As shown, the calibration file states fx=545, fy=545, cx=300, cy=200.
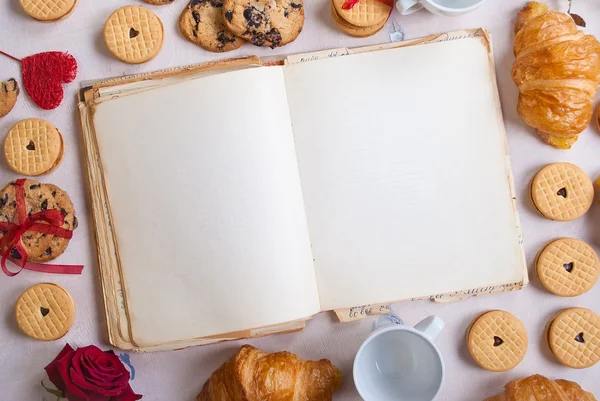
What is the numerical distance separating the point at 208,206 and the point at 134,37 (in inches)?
13.4

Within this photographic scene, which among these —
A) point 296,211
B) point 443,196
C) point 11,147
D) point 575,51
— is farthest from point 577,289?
point 11,147

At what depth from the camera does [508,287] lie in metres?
0.98

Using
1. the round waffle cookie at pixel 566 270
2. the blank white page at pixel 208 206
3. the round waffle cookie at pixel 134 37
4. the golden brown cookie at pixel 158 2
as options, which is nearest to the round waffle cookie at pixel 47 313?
the blank white page at pixel 208 206

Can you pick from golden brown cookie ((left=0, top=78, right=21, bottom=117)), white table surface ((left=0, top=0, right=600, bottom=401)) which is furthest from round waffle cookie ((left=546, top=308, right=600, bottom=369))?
golden brown cookie ((left=0, top=78, right=21, bottom=117))

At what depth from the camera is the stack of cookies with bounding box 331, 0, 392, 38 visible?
0.96m

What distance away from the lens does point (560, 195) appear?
98 cm

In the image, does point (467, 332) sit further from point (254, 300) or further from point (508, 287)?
point (254, 300)

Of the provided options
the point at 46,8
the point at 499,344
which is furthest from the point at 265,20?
the point at 499,344

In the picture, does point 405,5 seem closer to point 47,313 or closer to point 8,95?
point 8,95

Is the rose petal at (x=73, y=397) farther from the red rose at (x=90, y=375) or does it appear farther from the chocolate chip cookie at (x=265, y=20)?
the chocolate chip cookie at (x=265, y=20)

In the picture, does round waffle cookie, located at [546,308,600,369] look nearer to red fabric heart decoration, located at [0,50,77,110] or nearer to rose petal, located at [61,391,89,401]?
rose petal, located at [61,391,89,401]

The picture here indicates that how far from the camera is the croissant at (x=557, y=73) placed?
893 millimetres

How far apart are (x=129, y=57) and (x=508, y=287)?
0.80m

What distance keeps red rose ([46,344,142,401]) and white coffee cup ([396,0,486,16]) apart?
0.77m
